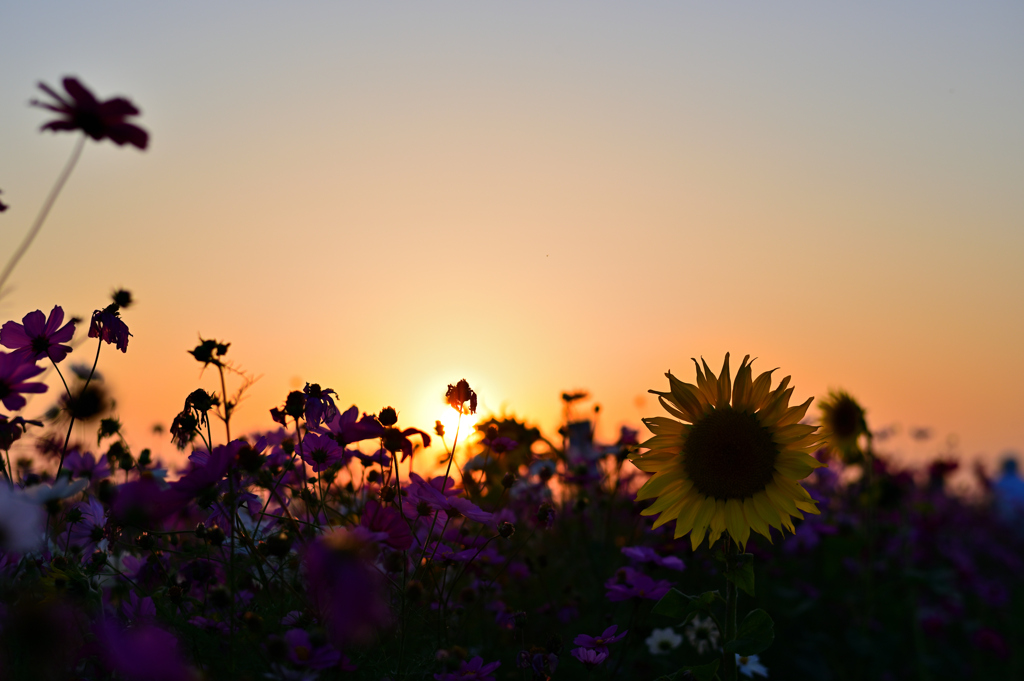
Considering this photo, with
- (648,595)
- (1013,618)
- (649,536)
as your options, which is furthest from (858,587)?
(1013,618)

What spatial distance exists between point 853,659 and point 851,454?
114cm

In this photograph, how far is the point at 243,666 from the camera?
1.52 m

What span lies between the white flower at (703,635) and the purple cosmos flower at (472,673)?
53.7 inches

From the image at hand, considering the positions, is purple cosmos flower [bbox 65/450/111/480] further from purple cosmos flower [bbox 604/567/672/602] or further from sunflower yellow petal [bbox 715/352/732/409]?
sunflower yellow petal [bbox 715/352/732/409]

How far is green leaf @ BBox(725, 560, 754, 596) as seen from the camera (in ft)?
5.51

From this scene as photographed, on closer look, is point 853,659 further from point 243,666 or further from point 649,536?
point 243,666

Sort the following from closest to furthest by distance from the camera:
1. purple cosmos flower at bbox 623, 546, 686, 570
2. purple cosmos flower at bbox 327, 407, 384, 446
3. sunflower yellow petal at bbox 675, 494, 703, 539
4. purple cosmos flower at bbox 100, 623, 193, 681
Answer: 1. purple cosmos flower at bbox 100, 623, 193, 681
2. purple cosmos flower at bbox 327, 407, 384, 446
3. sunflower yellow petal at bbox 675, 494, 703, 539
4. purple cosmos flower at bbox 623, 546, 686, 570

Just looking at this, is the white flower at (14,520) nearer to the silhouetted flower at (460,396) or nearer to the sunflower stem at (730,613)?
the silhouetted flower at (460,396)

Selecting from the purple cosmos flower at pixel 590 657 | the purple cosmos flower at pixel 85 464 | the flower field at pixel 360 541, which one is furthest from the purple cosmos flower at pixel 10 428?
the purple cosmos flower at pixel 590 657

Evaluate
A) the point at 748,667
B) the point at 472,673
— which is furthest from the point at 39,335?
the point at 748,667

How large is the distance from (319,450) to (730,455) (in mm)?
1115

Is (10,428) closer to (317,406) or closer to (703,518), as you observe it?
(317,406)

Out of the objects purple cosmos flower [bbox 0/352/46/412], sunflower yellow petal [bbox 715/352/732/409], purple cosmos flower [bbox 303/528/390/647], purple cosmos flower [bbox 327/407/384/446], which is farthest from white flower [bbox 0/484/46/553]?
sunflower yellow petal [bbox 715/352/732/409]

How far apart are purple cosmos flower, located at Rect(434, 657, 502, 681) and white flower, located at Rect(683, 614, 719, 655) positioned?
137 centimetres
